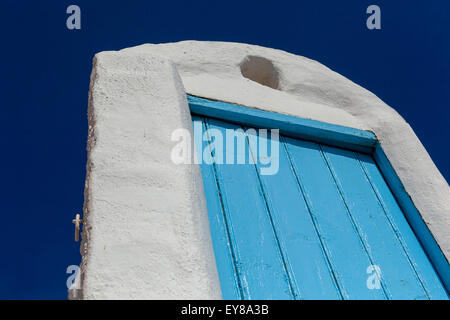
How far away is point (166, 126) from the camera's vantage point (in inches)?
60.0

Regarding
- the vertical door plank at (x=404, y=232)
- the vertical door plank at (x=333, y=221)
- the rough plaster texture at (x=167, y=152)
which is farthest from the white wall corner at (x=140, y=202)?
the vertical door plank at (x=404, y=232)

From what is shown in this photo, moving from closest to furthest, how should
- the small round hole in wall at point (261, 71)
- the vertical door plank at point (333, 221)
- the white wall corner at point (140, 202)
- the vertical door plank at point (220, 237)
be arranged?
the white wall corner at point (140, 202) < the vertical door plank at point (220, 237) < the vertical door plank at point (333, 221) < the small round hole in wall at point (261, 71)

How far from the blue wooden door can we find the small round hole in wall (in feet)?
1.71

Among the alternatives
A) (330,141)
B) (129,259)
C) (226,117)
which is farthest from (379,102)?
(129,259)

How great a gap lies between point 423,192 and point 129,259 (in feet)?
4.20

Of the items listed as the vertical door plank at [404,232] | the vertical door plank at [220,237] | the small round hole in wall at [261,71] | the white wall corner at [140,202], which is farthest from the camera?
the small round hole in wall at [261,71]

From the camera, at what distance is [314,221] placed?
168 centimetres

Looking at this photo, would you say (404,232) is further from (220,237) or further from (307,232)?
(220,237)

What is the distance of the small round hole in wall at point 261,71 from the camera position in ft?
7.96

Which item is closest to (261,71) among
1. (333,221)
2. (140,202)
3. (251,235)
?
(333,221)

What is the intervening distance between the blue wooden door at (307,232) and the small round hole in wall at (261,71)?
1.71 feet

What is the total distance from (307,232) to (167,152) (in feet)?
1.72

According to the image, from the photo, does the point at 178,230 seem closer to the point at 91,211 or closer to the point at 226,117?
the point at 91,211

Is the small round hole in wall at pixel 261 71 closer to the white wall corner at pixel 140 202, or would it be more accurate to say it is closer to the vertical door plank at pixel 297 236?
the vertical door plank at pixel 297 236
